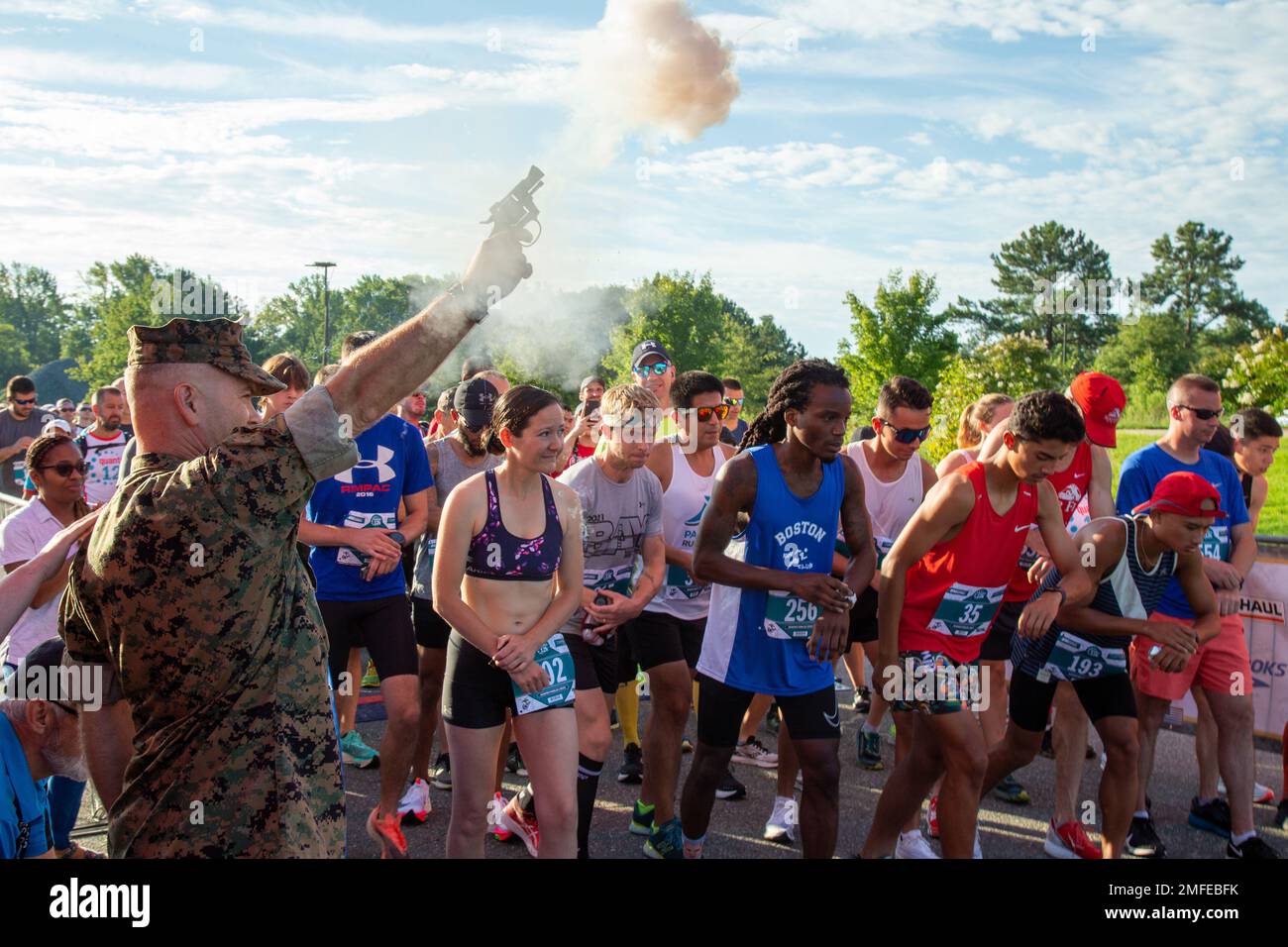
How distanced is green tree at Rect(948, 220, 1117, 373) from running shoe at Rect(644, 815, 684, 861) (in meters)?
86.3

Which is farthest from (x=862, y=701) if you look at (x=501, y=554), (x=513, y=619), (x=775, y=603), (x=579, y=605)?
(x=501, y=554)

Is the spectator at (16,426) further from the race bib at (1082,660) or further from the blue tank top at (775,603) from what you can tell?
the race bib at (1082,660)

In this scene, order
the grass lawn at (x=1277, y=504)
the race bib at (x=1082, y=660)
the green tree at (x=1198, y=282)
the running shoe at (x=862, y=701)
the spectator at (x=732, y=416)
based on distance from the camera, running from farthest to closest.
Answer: the green tree at (x=1198, y=282)
the grass lawn at (x=1277, y=504)
the spectator at (x=732, y=416)
the running shoe at (x=862, y=701)
the race bib at (x=1082, y=660)

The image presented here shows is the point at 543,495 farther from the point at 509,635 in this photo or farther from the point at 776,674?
the point at 776,674

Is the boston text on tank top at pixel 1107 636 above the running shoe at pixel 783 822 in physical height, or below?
above

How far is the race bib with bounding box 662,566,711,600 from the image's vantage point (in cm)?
552

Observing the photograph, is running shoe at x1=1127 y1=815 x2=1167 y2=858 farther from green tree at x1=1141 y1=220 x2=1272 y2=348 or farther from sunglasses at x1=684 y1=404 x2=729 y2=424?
green tree at x1=1141 y1=220 x2=1272 y2=348

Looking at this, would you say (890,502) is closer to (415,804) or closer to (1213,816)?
(1213,816)

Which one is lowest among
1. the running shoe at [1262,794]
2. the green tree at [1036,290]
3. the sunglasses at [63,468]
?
the running shoe at [1262,794]

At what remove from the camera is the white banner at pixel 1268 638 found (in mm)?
7129

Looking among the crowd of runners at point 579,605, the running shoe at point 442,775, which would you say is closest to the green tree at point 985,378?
the crowd of runners at point 579,605

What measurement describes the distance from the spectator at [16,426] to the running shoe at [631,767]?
327 inches

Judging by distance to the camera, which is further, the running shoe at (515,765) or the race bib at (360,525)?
the running shoe at (515,765)
